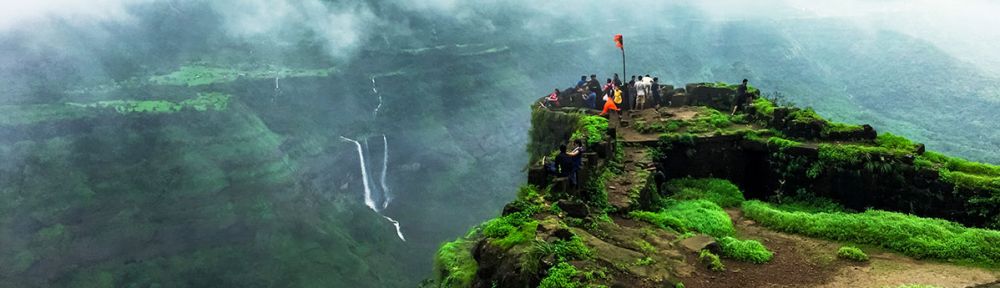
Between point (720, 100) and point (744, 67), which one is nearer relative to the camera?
point (720, 100)

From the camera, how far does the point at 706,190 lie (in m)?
20.7

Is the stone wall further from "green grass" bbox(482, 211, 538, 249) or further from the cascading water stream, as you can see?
the cascading water stream

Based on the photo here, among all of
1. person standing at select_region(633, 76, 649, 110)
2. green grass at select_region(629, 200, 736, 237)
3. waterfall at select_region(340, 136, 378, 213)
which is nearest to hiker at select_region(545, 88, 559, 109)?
person standing at select_region(633, 76, 649, 110)

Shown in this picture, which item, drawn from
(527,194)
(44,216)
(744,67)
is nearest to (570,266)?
(527,194)

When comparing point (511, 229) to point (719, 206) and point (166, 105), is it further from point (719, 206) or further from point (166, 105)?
point (166, 105)

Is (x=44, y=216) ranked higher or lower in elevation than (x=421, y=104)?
lower

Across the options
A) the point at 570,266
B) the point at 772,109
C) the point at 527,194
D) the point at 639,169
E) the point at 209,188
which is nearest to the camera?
the point at 570,266

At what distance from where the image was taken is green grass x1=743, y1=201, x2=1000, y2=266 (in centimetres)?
1423

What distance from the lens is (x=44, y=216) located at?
62812 millimetres

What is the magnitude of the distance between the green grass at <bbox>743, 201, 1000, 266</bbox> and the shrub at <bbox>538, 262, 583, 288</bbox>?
7517 millimetres

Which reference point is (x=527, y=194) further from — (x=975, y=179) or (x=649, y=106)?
(x=649, y=106)

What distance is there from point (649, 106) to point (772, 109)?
599 cm

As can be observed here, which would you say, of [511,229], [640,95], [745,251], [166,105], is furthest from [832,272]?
[166,105]

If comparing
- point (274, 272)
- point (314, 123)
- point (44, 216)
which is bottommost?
point (274, 272)
